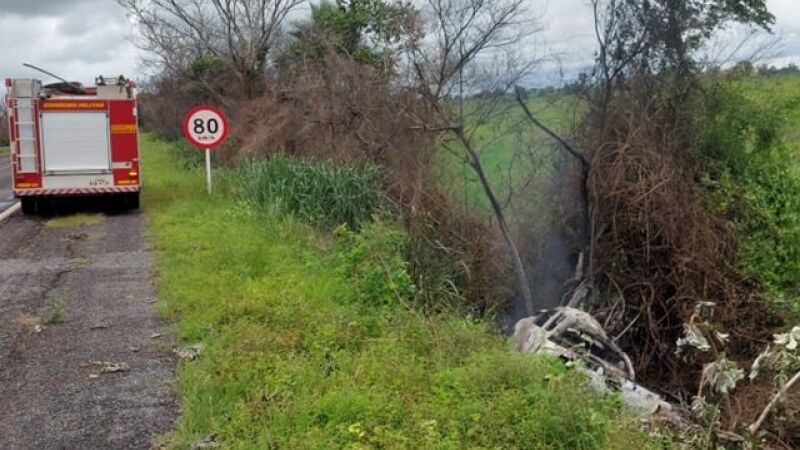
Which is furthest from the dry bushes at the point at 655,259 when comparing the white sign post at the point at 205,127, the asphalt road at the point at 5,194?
the asphalt road at the point at 5,194

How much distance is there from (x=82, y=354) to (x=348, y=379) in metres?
2.42

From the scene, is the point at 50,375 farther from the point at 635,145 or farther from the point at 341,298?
the point at 635,145

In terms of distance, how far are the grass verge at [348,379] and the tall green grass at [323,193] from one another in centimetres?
328

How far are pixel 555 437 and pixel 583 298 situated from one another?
186 inches

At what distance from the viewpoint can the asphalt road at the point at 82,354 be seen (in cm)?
450

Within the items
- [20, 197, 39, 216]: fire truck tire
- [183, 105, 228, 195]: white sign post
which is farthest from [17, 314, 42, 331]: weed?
[20, 197, 39, 216]: fire truck tire

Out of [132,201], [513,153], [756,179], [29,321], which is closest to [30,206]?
[132,201]

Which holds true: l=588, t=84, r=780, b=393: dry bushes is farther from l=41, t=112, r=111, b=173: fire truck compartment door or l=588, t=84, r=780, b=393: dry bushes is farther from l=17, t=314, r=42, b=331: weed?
l=41, t=112, r=111, b=173: fire truck compartment door

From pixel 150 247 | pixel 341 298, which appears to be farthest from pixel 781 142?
pixel 150 247

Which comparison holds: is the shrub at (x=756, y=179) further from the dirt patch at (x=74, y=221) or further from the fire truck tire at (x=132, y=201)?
the fire truck tire at (x=132, y=201)

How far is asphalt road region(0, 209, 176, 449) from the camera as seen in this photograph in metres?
4.50

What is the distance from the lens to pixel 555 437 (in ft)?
13.5

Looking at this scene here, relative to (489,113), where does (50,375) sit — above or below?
below

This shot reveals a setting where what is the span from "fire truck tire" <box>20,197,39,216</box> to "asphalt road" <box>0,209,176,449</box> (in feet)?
16.8
